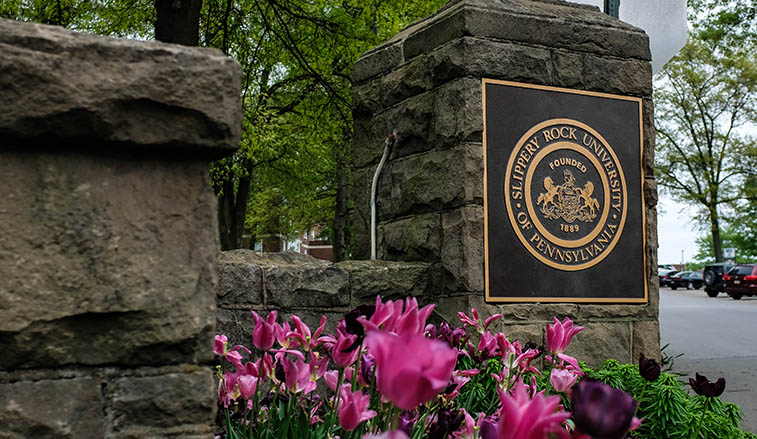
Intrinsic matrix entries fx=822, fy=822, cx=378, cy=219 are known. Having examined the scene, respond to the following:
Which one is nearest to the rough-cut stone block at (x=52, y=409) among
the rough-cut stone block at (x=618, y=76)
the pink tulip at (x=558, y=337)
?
the pink tulip at (x=558, y=337)

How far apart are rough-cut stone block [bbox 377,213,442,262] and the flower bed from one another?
730mm

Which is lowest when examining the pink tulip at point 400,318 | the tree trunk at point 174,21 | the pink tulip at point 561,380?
the pink tulip at point 561,380

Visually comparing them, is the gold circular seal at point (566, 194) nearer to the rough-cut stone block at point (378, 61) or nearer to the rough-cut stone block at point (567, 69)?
the rough-cut stone block at point (567, 69)

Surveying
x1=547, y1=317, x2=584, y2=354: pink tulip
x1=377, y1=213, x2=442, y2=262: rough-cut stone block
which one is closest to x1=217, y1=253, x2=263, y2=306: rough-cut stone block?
x1=377, y1=213, x2=442, y2=262: rough-cut stone block

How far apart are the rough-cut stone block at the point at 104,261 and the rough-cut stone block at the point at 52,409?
51 millimetres

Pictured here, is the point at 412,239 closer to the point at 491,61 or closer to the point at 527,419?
the point at 491,61

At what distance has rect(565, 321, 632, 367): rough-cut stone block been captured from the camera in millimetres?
5367

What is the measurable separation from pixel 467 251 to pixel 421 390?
156 inches

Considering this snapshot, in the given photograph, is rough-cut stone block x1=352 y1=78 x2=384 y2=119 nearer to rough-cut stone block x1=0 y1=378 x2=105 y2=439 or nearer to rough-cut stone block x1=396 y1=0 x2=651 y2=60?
rough-cut stone block x1=396 y1=0 x2=651 y2=60

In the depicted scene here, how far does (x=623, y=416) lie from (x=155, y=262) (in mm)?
Answer: 1160

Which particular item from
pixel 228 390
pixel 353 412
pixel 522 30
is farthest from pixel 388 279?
pixel 353 412

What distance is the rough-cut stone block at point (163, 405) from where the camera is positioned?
1.83 meters

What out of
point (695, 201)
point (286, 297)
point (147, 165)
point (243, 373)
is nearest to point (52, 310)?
point (147, 165)

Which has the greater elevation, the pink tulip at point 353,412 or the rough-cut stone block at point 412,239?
the rough-cut stone block at point 412,239
